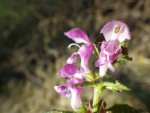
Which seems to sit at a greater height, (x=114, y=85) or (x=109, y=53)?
(x=109, y=53)

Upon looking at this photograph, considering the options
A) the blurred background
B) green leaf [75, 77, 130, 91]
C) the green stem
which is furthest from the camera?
the blurred background

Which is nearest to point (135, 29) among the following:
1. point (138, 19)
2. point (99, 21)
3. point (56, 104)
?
point (138, 19)

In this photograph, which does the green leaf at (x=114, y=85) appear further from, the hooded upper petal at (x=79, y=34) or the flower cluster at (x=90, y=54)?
the hooded upper petal at (x=79, y=34)

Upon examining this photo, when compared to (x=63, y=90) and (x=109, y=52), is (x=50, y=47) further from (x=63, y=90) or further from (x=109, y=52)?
(x=109, y=52)

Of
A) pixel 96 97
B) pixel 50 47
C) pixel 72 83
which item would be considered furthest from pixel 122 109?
pixel 50 47

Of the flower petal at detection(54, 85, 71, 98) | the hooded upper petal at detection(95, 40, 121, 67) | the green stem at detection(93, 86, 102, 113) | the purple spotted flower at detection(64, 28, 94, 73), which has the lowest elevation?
the green stem at detection(93, 86, 102, 113)

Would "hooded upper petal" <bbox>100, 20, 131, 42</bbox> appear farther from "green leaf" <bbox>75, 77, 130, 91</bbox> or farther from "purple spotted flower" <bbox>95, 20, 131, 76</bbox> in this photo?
"green leaf" <bbox>75, 77, 130, 91</bbox>

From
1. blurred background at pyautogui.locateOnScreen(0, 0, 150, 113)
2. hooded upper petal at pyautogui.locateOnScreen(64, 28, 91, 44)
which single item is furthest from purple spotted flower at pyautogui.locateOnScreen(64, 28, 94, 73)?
blurred background at pyautogui.locateOnScreen(0, 0, 150, 113)
